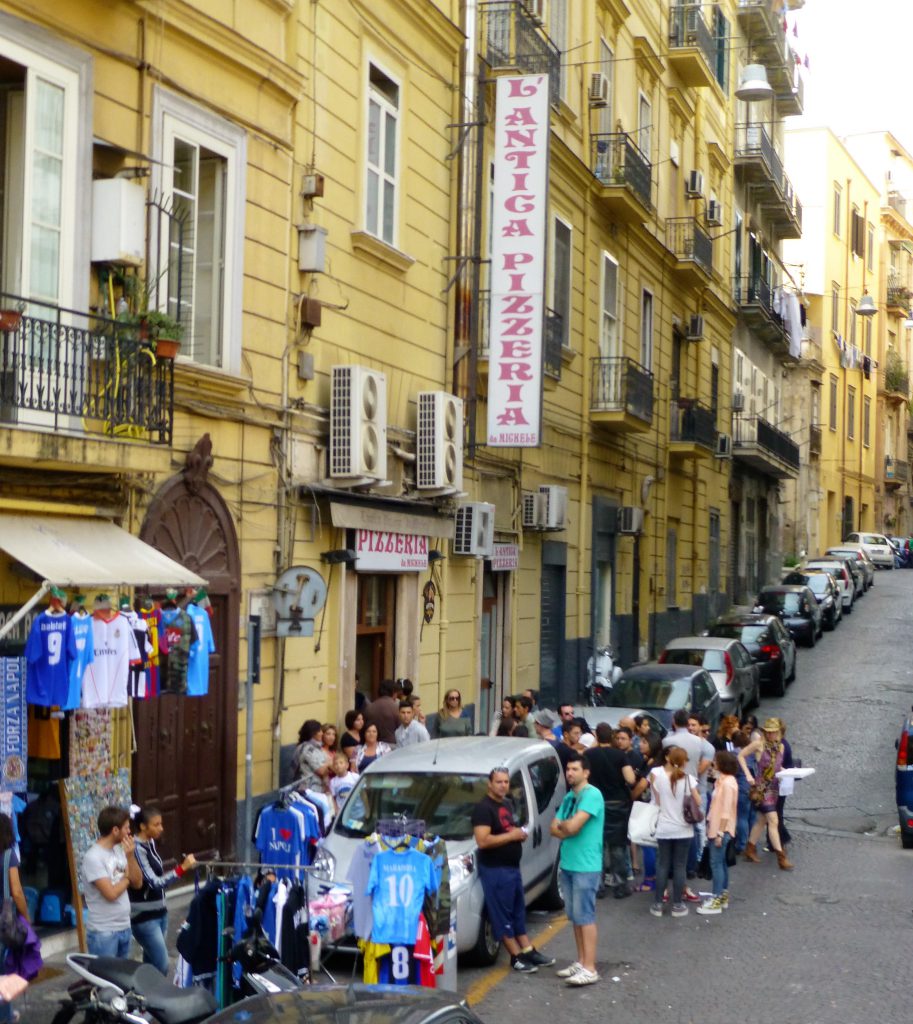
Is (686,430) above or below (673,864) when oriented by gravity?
above

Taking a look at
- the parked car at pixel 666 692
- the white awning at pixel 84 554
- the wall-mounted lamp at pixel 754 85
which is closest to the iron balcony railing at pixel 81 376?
the white awning at pixel 84 554

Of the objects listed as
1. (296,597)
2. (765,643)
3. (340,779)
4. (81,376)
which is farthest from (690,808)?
(765,643)

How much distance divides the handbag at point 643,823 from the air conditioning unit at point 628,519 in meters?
14.7

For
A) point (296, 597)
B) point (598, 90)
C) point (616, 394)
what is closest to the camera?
point (296, 597)

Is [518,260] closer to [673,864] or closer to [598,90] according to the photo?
[598,90]

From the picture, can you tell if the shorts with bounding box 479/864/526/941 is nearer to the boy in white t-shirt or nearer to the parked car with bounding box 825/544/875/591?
the boy in white t-shirt

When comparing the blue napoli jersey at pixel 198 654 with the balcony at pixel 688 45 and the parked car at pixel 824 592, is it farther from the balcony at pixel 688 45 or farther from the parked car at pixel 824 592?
the parked car at pixel 824 592

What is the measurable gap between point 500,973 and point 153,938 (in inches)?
110

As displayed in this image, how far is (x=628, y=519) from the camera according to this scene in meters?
27.5

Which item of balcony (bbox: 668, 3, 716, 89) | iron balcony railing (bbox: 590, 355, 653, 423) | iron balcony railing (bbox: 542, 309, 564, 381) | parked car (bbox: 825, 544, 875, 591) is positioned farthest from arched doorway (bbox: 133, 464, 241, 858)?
parked car (bbox: 825, 544, 875, 591)

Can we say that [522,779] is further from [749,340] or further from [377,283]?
[749,340]

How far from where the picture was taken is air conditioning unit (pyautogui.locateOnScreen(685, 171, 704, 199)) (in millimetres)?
32906

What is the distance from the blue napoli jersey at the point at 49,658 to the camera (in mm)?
10391

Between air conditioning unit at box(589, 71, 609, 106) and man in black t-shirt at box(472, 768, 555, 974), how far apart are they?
1672cm
